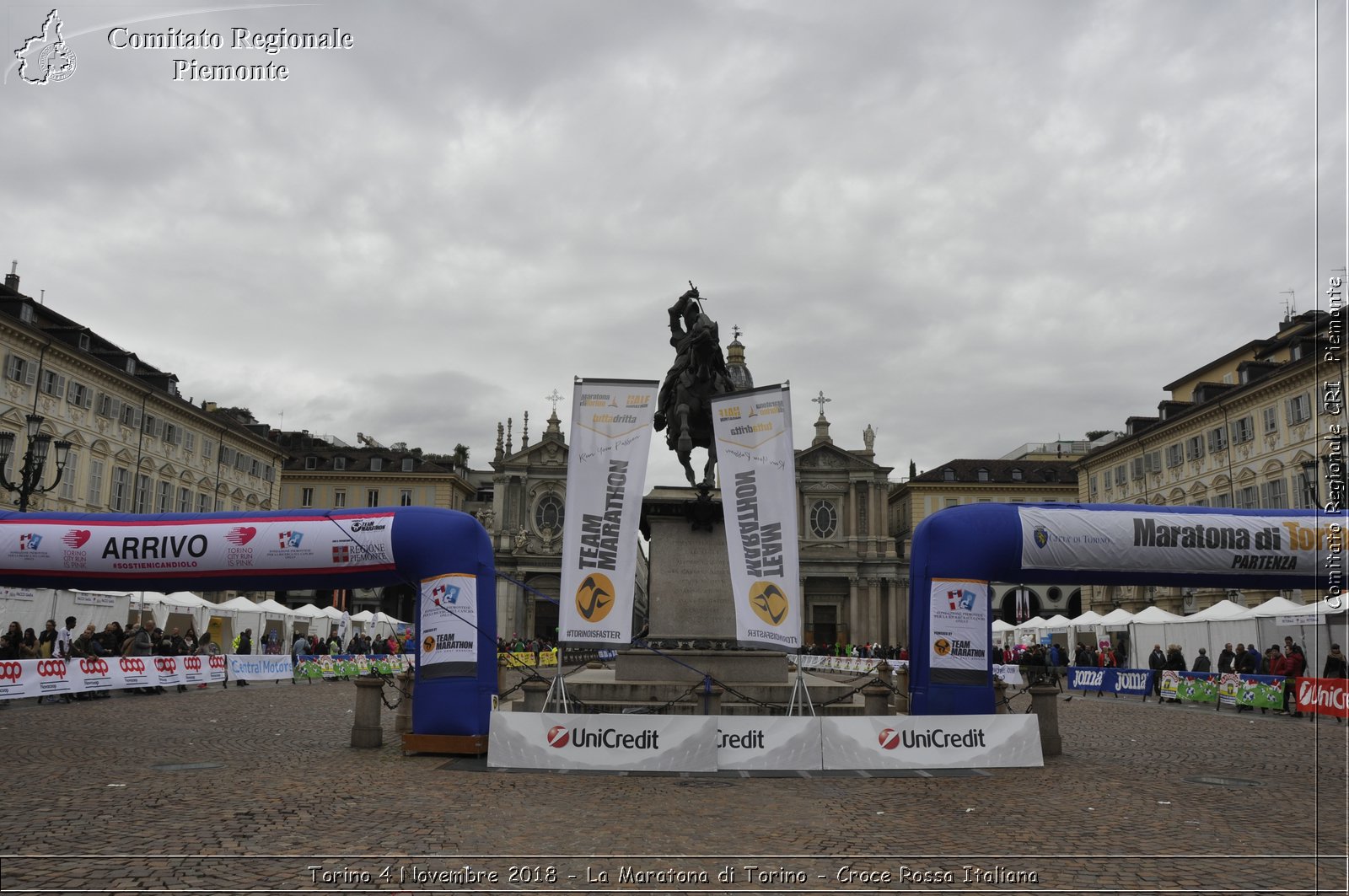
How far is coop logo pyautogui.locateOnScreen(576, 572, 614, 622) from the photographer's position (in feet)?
40.0

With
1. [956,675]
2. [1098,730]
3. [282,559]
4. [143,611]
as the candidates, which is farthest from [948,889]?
[143,611]

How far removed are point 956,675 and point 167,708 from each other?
1612cm

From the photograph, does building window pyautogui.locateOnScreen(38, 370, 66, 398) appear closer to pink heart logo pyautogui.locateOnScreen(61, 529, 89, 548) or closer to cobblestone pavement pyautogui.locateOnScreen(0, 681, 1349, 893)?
pink heart logo pyautogui.locateOnScreen(61, 529, 89, 548)

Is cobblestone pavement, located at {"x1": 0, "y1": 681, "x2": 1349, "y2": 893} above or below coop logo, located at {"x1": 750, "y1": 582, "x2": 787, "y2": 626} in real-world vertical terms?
below

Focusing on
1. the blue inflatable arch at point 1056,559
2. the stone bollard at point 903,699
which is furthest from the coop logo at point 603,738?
the stone bollard at point 903,699

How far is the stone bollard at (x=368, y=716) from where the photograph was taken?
539 inches

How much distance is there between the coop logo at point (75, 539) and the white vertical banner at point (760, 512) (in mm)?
9301

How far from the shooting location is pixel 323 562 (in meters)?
13.5

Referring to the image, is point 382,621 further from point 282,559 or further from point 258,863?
point 258,863

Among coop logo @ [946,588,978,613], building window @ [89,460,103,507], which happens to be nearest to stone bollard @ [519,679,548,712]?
coop logo @ [946,588,978,613]

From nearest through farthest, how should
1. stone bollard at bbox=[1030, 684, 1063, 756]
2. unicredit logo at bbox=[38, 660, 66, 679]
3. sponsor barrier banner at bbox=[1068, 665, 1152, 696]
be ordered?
stone bollard at bbox=[1030, 684, 1063, 756]
unicredit logo at bbox=[38, 660, 66, 679]
sponsor barrier banner at bbox=[1068, 665, 1152, 696]

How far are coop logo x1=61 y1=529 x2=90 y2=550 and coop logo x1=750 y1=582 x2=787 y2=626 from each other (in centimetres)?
973

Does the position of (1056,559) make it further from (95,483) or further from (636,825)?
(95,483)

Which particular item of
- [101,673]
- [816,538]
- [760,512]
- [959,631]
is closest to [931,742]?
[959,631]
